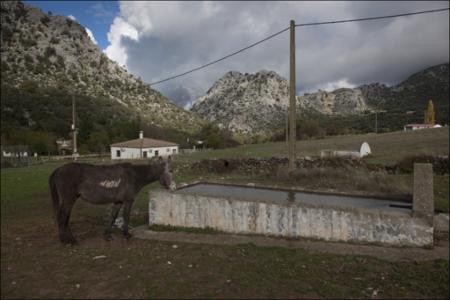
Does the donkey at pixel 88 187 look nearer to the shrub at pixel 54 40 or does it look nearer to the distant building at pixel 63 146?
the distant building at pixel 63 146

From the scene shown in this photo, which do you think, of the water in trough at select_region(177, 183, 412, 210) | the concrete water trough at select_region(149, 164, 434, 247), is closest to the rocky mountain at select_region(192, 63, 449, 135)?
the water in trough at select_region(177, 183, 412, 210)

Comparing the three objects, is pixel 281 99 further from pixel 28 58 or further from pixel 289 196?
pixel 289 196

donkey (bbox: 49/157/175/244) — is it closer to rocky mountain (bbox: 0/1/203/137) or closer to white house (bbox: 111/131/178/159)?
white house (bbox: 111/131/178/159)

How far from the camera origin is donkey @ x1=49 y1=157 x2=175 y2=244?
677 centimetres

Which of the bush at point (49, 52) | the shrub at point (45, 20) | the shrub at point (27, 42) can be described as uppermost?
the shrub at point (45, 20)

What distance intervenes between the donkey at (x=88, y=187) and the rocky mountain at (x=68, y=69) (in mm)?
54950

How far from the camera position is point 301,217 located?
7137 millimetres

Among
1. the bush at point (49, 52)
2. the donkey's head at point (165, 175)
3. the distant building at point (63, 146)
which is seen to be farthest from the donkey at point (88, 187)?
the bush at point (49, 52)

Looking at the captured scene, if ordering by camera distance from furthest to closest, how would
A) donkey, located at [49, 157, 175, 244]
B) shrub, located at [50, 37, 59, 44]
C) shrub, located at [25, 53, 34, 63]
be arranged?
shrub, located at [50, 37, 59, 44] < shrub, located at [25, 53, 34, 63] < donkey, located at [49, 157, 175, 244]

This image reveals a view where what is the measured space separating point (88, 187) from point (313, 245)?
479 centimetres

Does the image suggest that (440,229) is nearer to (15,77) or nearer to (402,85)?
(15,77)

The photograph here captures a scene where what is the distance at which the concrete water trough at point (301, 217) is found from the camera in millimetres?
6602

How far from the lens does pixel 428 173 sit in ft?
22.4

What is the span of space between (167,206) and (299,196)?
3.89m
